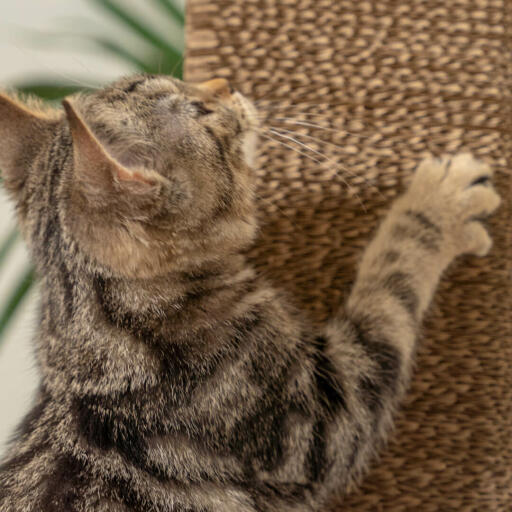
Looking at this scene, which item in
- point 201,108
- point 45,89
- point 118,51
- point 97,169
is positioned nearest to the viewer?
point 97,169

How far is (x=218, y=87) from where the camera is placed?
2.59ft

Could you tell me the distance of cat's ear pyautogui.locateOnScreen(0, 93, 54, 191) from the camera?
0.78 meters

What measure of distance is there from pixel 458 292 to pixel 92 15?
1.21m

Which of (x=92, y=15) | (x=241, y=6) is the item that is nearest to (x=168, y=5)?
(x=92, y=15)

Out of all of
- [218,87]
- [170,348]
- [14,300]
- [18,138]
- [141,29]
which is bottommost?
[14,300]

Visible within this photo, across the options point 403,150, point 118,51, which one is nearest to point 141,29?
point 118,51

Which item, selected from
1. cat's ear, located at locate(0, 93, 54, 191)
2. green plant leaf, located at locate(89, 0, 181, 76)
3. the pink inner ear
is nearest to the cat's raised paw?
the pink inner ear

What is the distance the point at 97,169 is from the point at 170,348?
221mm

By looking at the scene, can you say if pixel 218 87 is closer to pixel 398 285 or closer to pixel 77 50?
pixel 398 285

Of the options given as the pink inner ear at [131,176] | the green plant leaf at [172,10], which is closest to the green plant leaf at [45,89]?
the green plant leaf at [172,10]

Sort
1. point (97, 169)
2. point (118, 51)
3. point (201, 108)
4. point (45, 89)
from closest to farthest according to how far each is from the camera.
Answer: point (97, 169) → point (201, 108) → point (45, 89) → point (118, 51)

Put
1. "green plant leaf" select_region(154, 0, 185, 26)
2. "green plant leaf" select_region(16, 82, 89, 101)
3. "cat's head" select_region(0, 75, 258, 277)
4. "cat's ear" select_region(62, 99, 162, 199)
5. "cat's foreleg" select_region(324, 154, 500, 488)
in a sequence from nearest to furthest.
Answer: "cat's ear" select_region(62, 99, 162, 199) → "cat's head" select_region(0, 75, 258, 277) → "cat's foreleg" select_region(324, 154, 500, 488) → "green plant leaf" select_region(16, 82, 89, 101) → "green plant leaf" select_region(154, 0, 185, 26)

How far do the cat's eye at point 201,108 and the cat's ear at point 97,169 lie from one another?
0.43 feet

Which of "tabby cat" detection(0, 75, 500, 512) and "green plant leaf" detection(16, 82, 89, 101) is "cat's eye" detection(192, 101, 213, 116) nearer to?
"tabby cat" detection(0, 75, 500, 512)
